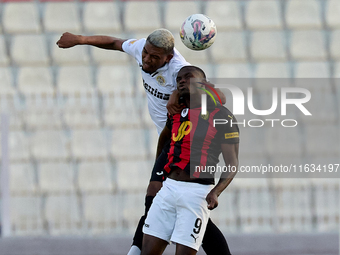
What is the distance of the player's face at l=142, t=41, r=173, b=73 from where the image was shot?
3.77 meters

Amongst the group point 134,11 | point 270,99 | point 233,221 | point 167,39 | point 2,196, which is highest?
point 134,11

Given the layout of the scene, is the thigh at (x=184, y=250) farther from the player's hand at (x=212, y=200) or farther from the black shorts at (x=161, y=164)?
the black shorts at (x=161, y=164)

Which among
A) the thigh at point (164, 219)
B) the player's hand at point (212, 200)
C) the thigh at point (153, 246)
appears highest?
the player's hand at point (212, 200)

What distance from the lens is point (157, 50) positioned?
3.77m

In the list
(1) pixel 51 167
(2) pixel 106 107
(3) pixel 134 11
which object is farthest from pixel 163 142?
(3) pixel 134 11

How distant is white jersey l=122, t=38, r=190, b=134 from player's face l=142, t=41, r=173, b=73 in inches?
3.0

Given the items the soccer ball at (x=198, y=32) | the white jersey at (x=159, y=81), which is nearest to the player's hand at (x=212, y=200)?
the white jersey at (x=159, y=81)

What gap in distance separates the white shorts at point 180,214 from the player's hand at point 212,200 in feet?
0.35

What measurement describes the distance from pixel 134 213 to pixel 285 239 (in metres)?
2.06

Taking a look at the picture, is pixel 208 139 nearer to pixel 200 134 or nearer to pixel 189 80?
pixel 200 134

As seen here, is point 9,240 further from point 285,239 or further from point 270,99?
point 270,99

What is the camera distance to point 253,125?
8156mm

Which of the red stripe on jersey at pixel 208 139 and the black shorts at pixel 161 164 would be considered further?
the black shorts at pixel 161 164

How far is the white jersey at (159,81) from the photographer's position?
395 cm
